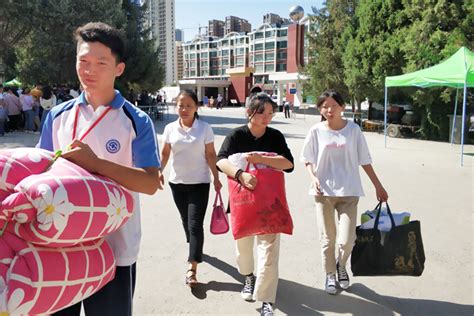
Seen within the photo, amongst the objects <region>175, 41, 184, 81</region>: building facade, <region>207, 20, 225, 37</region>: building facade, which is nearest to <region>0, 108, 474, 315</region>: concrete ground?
<region>175, 41, 184, 81</region>: building facade

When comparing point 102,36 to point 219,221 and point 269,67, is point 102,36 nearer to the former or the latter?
point 219,221

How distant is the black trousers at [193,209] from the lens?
367cm

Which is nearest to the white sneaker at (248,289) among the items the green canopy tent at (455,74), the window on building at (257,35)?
the green canopy tent at (455,74)

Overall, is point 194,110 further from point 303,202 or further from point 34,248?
point 303,202

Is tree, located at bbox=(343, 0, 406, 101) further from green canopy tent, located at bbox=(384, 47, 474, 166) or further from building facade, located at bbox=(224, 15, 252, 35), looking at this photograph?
building facade, located at bbox=(224, 15, 252, 35)

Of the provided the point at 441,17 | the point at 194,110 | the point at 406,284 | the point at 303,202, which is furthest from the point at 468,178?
the point at 441,17

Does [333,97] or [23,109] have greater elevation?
[333,97]

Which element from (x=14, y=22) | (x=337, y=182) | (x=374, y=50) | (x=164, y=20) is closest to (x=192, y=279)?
(x=337, y=182)

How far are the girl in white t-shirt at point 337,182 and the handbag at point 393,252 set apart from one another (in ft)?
0.66

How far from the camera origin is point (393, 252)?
3324 millimetres

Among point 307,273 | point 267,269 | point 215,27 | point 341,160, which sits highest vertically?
point 215,27

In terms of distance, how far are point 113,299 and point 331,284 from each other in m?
2.24

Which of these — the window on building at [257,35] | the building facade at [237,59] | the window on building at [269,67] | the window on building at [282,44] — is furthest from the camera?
the window on building at [257,35]

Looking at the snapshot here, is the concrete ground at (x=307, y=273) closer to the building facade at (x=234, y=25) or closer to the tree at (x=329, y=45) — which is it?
the tree at (x=329, y=45)
